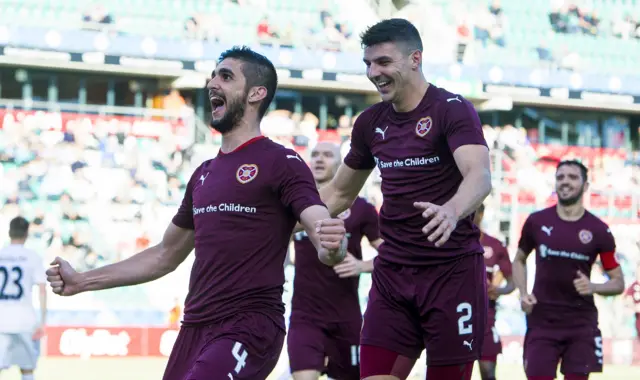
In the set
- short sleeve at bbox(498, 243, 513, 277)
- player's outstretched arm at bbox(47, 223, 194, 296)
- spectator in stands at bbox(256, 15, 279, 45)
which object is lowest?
short sleeve at bbox(498, 243, 513, 277)

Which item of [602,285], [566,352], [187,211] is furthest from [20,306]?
[187,211]

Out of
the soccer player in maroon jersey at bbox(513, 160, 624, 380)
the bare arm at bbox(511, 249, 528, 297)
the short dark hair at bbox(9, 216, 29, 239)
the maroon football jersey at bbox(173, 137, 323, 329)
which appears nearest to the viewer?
the maroon football jersey at bbox(173, 137, 323, 329)

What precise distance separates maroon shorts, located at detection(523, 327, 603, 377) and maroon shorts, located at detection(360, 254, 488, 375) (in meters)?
3.69

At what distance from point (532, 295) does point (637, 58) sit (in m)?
27.1

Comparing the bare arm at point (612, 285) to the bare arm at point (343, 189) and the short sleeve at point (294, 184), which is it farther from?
the short sleeve at point (294, 184)

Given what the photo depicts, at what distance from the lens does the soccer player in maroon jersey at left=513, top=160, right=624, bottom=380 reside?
9.93m

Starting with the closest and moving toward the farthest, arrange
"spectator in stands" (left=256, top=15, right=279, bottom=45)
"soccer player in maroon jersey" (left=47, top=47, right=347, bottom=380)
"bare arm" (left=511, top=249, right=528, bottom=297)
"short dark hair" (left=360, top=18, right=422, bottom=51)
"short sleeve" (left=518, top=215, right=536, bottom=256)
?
"soccer player in maroon jersey" (left=47, top=47, right=347, bottom=380)
"short dark hair" (left=360, top=18, right=422, bottom=51)
"short sleeve" (left=518, top=215, right=536, bottom=256)
"bare arm" (left=511, top=249, right=528, bottom=297)
"spectator in stands" (left=256, top=15, right=279, bottom=45)

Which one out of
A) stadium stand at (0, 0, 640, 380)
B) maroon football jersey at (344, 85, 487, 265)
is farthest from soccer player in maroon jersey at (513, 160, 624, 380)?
stadium stand at (0, 0, 640, 380)

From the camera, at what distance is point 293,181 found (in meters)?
5.59

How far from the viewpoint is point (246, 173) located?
569 cm

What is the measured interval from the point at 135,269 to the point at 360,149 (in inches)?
61.4

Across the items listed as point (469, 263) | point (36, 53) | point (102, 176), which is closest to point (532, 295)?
point (469, 263)

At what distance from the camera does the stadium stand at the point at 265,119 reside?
2088cm

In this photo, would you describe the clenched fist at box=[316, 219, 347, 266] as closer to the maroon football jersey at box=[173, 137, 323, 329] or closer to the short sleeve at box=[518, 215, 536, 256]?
the maroon football jersey at box=[173, 137, 323, 329]
